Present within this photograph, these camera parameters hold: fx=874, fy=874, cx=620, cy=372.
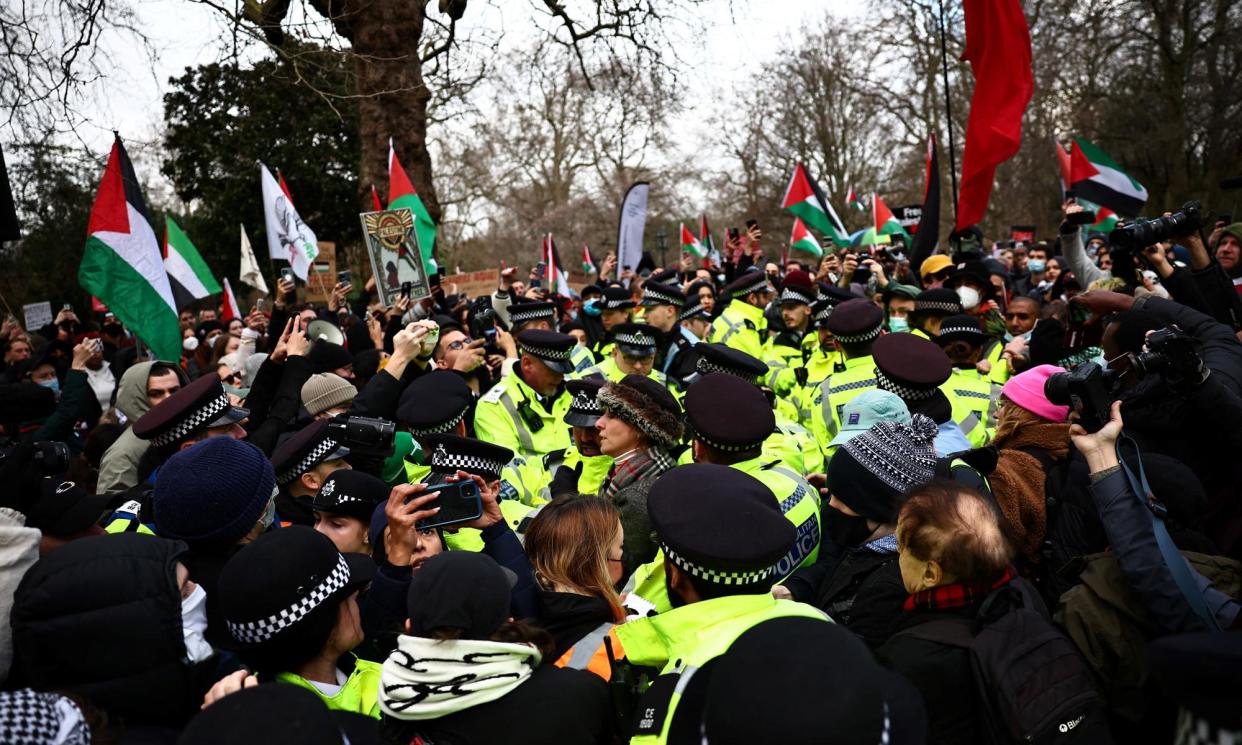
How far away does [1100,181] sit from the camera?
31.0ft

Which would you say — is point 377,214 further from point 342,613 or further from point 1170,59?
point 1170,59

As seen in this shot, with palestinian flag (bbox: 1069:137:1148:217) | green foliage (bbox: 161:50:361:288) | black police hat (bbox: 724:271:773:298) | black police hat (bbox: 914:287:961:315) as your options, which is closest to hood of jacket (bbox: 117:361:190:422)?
black police hat (bbox: 914:287:961:315)

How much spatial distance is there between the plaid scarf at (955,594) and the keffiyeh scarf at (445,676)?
1.11 meters

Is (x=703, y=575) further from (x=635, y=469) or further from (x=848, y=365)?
(x=848, y=365)

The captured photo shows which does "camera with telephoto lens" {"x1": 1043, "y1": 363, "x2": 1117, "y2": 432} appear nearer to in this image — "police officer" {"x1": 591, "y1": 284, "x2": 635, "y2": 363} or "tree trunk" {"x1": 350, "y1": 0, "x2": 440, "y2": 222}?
"police officer" {"x1": 591, "y1": 284, "x2": 635, "y2": 363}

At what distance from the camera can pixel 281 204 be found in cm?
907

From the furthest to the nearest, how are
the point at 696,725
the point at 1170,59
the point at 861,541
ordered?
the point at 1170,59 → the point at 861,541 → the point at 696,725

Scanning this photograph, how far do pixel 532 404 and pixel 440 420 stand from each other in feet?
3.99

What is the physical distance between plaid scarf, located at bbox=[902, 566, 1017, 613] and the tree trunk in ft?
32.8

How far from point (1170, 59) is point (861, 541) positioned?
92.8 feet

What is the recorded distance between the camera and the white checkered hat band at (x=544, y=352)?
17.9ft

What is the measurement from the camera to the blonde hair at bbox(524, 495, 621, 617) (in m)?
2.78

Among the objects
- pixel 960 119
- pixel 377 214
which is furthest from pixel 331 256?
pixel 960 119

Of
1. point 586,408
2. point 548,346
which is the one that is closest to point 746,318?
point 548,346
